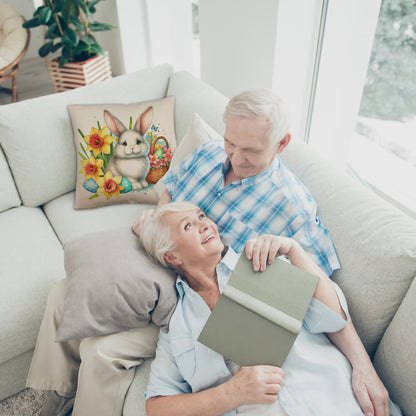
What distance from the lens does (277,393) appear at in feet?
2.83

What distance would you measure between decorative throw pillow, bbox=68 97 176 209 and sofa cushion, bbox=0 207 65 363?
0.23 meters

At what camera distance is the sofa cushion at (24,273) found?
1246 millimetres

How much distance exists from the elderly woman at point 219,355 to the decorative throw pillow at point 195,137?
1.57 ft

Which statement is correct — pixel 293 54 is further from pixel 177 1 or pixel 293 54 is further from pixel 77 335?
pixel 177 1

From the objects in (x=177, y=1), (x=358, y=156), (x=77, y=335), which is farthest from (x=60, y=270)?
(x=177, y=1)

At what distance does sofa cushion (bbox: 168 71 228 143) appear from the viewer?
5.35ft

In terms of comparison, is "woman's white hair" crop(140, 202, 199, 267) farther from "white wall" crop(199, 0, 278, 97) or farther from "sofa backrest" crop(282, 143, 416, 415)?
"white wall" crop(199, 0, 278, 97)

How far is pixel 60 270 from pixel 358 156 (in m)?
1.64

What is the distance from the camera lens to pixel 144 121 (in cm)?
165

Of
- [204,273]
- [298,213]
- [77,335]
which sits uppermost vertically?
[298,213]

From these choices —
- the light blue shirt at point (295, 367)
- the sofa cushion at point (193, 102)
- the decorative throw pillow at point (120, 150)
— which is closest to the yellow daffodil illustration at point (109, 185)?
the decorative throw pillow at point (120, 150)

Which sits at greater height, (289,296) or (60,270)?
(289,296)

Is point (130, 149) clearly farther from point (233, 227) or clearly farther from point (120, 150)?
point (233, 227)

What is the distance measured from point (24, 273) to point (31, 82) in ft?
11.7
